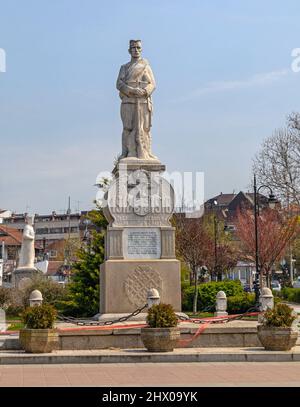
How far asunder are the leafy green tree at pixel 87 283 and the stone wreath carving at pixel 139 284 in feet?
36.7

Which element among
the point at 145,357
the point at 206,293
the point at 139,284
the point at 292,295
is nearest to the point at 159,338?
the point at 145,357

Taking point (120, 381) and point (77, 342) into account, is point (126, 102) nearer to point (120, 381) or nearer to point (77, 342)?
point (77, 342)

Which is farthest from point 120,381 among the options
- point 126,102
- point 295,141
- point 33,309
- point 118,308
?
point 295,141

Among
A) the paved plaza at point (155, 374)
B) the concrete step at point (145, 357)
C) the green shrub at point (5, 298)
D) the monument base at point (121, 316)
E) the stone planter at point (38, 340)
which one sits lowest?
the paved plaza at point (155, 374)

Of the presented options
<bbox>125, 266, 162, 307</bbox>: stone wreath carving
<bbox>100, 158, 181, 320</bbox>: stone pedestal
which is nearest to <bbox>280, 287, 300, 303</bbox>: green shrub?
<bbox>100, 158, 181, 320</bbox>: stone pedestal

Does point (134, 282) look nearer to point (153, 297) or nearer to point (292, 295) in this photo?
point (153, 297)

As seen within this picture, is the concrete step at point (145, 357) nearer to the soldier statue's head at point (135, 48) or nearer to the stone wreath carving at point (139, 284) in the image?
the stone wreath carving at point (139, 284)

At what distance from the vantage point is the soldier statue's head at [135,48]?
68.5 feet

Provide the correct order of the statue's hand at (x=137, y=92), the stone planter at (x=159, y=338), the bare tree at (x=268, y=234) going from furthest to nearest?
the bare tree at (x=268, y=234) < the statue's hand at (x=137, y=92) < the stone planter at (x=159, y=338)

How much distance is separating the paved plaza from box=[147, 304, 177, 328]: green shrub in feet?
3.82

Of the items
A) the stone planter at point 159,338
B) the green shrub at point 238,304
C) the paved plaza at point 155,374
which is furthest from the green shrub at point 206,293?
the paved plaza at point 155,374

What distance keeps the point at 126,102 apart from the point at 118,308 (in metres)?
6.07

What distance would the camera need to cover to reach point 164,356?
14992mm

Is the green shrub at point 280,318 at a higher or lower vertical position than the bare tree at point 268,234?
lower
